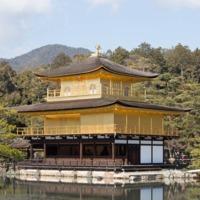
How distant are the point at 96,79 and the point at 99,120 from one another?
4554mm

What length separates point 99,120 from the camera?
46.3 m

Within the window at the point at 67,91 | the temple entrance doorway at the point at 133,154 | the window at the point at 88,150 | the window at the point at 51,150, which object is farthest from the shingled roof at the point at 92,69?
the temple entrance doorway at the point at 133,154

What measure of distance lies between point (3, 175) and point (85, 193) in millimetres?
16962

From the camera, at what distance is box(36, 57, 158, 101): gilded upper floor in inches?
1909

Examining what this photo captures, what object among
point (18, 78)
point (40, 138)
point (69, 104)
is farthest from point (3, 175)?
point (18, 78)

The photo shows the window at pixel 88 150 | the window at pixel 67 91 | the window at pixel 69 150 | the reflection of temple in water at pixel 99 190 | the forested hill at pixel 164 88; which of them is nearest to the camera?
the reflection of temple in water at pixel 99 190

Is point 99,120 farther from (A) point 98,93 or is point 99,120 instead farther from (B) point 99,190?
(B) point 99,190

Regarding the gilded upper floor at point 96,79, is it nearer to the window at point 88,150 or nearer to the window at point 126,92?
the window at point 126,92

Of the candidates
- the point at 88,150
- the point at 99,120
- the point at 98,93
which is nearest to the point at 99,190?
the point at 99,120

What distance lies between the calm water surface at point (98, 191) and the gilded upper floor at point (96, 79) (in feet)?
38.6

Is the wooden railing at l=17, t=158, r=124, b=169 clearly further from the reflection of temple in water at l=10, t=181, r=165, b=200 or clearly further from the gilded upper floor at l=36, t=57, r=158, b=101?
the gilded upper floor at l=36, t=57, r=158, b=101

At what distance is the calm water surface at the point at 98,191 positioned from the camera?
31500 millimetres

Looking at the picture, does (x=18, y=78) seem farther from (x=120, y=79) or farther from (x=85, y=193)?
→ (x=85, y=193)

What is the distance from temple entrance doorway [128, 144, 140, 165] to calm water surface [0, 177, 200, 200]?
6279mm
